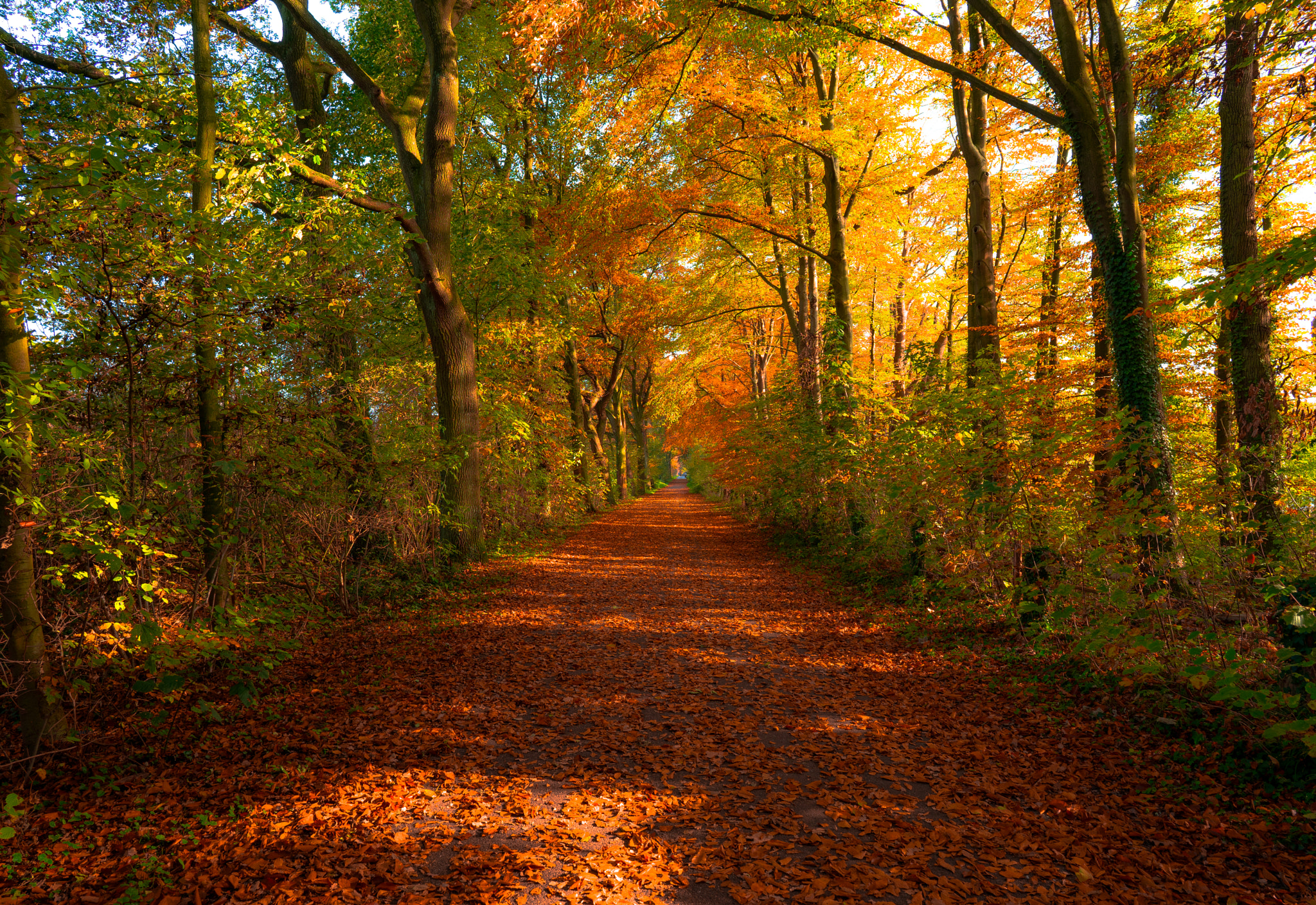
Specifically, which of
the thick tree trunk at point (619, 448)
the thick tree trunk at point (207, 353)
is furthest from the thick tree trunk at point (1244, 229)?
the thick tree trunk at point (619, 448)

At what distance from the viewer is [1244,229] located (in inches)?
294

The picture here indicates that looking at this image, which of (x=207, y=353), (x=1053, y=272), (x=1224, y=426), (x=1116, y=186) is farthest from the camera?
(x=1053, y=272)

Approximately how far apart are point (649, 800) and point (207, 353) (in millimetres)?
4961

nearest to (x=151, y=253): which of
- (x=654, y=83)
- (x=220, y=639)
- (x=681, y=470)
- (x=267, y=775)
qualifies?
(x=220, y=639)

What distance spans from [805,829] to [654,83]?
32.4 feet

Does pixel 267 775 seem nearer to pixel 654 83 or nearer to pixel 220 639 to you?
pixel 220 639

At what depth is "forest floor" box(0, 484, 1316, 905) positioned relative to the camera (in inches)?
108

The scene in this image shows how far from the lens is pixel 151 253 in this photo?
4.22m

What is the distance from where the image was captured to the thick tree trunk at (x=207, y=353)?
5000mm

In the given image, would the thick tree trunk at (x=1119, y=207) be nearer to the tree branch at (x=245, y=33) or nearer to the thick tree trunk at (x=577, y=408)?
the tree branch at (x=245, y=33)

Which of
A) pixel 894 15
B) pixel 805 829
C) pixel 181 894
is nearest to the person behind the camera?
pixel 181 894

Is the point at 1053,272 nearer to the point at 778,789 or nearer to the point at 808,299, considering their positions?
the point at 808,299

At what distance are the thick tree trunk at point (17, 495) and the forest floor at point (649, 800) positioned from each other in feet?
1.56

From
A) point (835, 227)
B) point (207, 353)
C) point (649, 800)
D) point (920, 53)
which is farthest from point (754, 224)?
point (649, 800)
